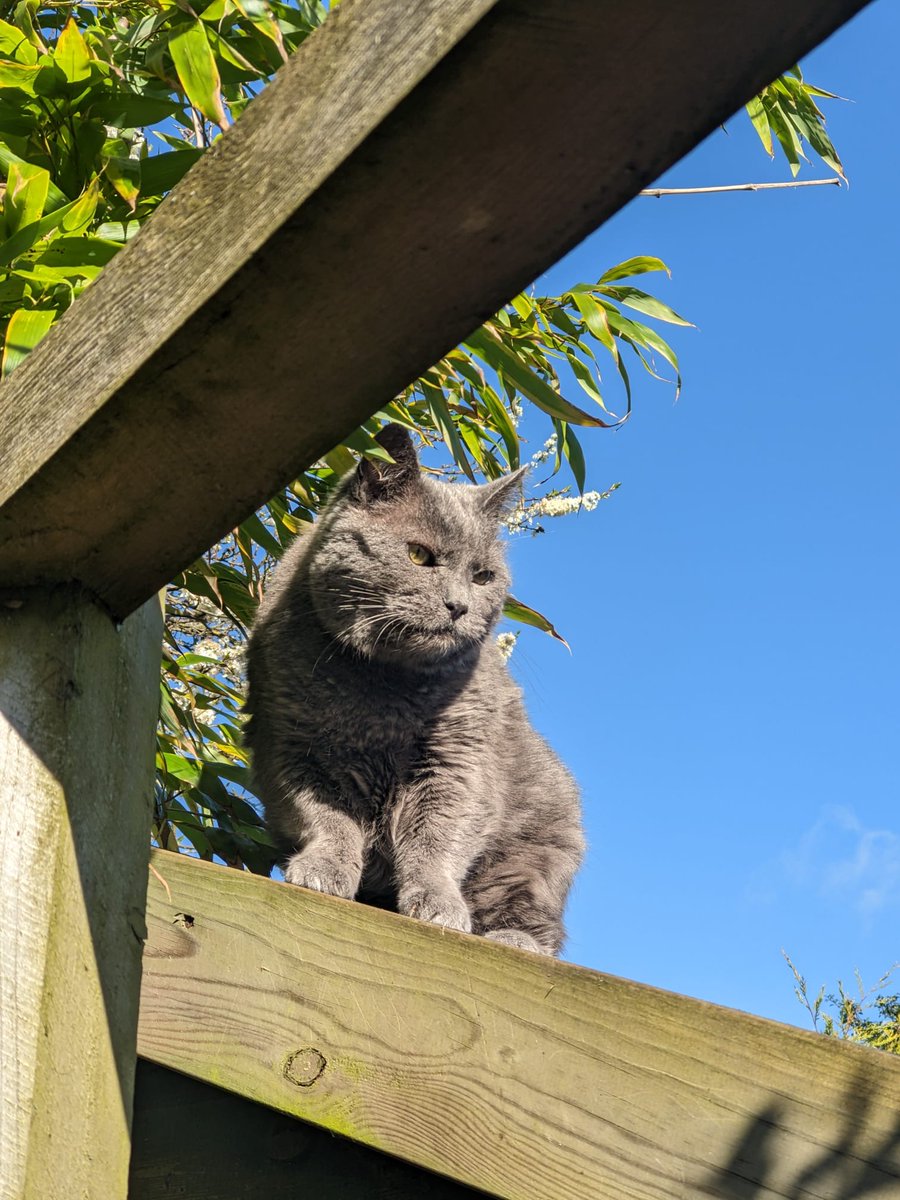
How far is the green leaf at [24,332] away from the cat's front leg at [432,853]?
1.03 metres

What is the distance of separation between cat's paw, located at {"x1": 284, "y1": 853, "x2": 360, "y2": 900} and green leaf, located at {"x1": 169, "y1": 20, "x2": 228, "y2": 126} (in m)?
1.15

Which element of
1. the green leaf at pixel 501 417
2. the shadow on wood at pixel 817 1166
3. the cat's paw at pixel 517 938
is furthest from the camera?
the green leaf at pixel 501 417

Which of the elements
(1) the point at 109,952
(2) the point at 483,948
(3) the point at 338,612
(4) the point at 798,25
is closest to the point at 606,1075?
(2) the point at 483,948

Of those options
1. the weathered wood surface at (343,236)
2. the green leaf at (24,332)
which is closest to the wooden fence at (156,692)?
the weathered wood surface at (343,236)

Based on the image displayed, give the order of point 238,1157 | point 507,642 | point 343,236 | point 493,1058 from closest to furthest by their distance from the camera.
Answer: point 343,236 < point 493,1058 < point 238,1157 < point 507,642

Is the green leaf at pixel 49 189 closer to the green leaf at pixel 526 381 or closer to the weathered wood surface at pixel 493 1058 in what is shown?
the green leaf at pixel 526 381

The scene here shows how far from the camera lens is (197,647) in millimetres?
3828

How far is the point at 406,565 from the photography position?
2465mm

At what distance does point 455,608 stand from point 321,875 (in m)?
0.63

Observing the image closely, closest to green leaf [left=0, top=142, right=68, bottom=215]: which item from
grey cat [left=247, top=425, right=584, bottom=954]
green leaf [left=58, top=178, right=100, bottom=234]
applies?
green leaf [left=58, top=178, right=100, bottom=234]

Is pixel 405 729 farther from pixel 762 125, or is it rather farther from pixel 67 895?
pixel 762 125

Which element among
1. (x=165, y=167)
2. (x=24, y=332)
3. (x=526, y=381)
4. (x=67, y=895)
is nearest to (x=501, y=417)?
(x=526, y=381)

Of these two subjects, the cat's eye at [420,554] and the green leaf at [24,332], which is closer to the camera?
the green leaf at [24,332]

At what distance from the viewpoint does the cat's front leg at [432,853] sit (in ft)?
6.55
